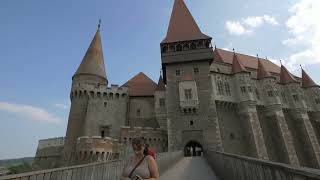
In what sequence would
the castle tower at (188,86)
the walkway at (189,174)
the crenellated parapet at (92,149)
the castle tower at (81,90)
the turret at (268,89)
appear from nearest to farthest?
the walkway at (189,174)
the crenellated parapet at (92,149)
the castle tower at (188,86)
the castle tower at (81,90)
the turret at (268,89)

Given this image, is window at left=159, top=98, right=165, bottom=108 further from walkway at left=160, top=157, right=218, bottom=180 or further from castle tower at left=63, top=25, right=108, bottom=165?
walkway at left=160, top=157, right=218, bottom=180

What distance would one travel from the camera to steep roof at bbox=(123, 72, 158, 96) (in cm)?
2944

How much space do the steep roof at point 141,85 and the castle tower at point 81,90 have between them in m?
3.56

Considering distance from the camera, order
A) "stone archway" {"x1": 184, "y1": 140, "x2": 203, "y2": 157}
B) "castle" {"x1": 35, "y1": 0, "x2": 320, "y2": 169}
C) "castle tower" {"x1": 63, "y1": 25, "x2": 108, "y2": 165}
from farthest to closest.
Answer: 1. "castle tower" {"x1": 63, "y1": 25, "x2": 108, "y2": 165}
2. "stone archway" {"x1": 184, "y1": 140, "x2": 203, "y2": 157}
3. "castle" {"x1": 35, "y1": 0, "x2": 320, "y2": 169}

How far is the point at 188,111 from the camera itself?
24.2 m

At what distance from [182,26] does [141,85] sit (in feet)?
32.5

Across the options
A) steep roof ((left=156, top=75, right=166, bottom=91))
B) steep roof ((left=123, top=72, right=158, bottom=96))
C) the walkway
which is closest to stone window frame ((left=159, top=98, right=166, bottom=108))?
steep roof ((left=156, top=75, right=166, bottom=91))

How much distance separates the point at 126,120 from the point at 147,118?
2628mm

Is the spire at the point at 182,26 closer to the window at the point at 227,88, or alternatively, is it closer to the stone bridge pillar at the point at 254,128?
the window at the point at 227,88

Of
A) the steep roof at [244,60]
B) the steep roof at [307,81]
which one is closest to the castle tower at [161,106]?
the steep roof at [244,60]

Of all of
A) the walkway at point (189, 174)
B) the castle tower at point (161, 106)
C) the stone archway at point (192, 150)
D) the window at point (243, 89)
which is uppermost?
the window at point (243, 89)

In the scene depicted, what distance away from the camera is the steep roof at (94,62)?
2900cm

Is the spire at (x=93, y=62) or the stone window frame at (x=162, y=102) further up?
the spire at (x=93, y=62)

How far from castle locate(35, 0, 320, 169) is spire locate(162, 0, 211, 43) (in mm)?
132
